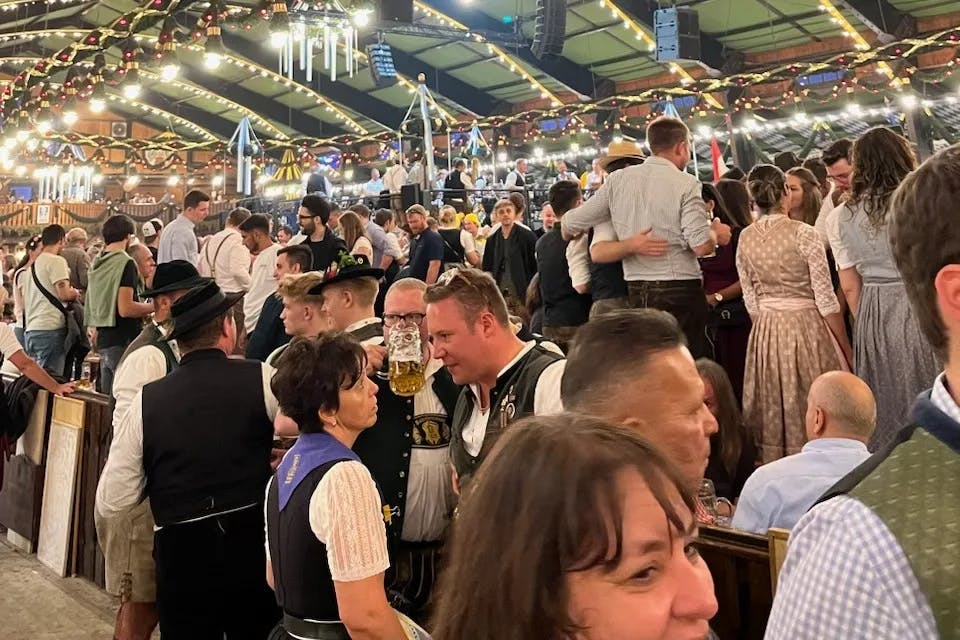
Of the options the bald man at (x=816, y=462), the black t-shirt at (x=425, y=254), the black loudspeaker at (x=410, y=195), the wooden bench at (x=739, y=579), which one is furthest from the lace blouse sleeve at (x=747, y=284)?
the black loudspeaker at (x=410, y=195)

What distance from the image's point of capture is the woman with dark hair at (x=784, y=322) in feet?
11.6

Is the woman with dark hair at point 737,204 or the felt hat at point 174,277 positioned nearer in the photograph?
the felt hat at point 174,277

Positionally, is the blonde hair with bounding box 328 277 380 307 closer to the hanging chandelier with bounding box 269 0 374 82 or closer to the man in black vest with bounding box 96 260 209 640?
the man in black vest with bounding box 96 260 209 640

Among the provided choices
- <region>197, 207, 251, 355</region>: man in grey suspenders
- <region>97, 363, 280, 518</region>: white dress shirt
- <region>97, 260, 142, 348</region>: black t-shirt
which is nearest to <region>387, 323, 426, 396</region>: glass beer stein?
<region>97, 363, 280, 518</region>: white dress shirt

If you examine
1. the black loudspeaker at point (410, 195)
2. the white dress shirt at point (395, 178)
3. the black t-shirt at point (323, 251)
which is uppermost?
Answer: the white dress shirt at point (395, 178)

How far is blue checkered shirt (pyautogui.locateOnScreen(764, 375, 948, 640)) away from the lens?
0.78 meters

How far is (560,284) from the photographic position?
4.50m

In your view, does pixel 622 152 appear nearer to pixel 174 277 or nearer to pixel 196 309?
pixel 174 277

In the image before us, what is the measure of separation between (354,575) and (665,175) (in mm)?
2318

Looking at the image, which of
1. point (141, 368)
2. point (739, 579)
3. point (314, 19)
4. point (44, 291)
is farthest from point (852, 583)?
point (314, 19)

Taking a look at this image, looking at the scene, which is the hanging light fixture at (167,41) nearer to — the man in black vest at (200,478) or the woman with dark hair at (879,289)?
the man in black vest at (200,478)

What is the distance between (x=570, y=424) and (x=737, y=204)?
3.70 m

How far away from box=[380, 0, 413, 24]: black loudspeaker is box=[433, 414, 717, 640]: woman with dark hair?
13.2 m

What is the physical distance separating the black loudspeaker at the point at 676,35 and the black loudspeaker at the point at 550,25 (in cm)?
179
